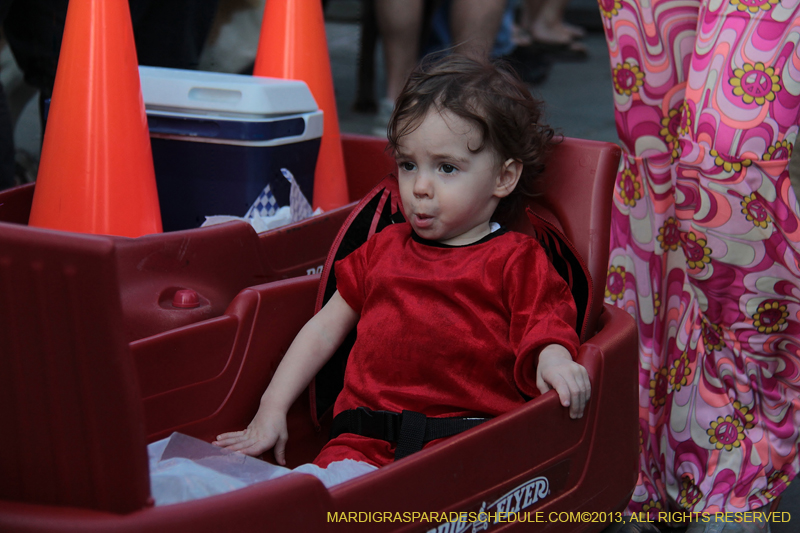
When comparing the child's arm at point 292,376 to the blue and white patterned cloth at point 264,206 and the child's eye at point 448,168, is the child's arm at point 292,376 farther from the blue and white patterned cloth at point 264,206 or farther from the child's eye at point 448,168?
the blue and white patterned cloth at point 264,206

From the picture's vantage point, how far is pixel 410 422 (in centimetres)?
113

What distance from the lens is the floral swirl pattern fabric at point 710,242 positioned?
112cm

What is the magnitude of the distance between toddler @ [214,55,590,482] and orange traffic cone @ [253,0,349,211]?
0.60 m

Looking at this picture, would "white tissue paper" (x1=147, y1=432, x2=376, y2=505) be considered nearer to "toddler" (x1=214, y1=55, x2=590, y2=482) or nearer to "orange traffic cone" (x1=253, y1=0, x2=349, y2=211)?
"toddler" (x1=214, y1=55, x2=590, y2=482)

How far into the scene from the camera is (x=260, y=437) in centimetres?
121

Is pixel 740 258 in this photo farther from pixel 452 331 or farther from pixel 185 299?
pixel 185 299

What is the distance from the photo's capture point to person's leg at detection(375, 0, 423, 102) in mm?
3211

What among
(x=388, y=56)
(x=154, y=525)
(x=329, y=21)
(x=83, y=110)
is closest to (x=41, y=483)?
(x=154, y=525)

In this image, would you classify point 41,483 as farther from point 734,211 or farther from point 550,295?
point 734,211

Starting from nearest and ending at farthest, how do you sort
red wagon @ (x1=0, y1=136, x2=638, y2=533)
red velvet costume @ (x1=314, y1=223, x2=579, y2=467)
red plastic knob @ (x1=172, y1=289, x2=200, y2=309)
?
1. red wagon @ (x1=0, y1=136, x2=638, y2=533)
2. red velvet costume @ (x1=314, y1=223, x2=579, y2=467)
3. red plastic knob @ (x1=172, y1=289, x2=200, y2=309)

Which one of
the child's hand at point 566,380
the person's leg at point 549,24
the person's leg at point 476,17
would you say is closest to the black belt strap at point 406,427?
the child's hand at point 566,380

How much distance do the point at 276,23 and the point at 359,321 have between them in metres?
0.91

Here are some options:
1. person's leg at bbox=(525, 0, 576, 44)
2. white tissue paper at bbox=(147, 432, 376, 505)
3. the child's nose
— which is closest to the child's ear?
the child's nose

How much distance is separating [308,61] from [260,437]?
1001 millimetres
